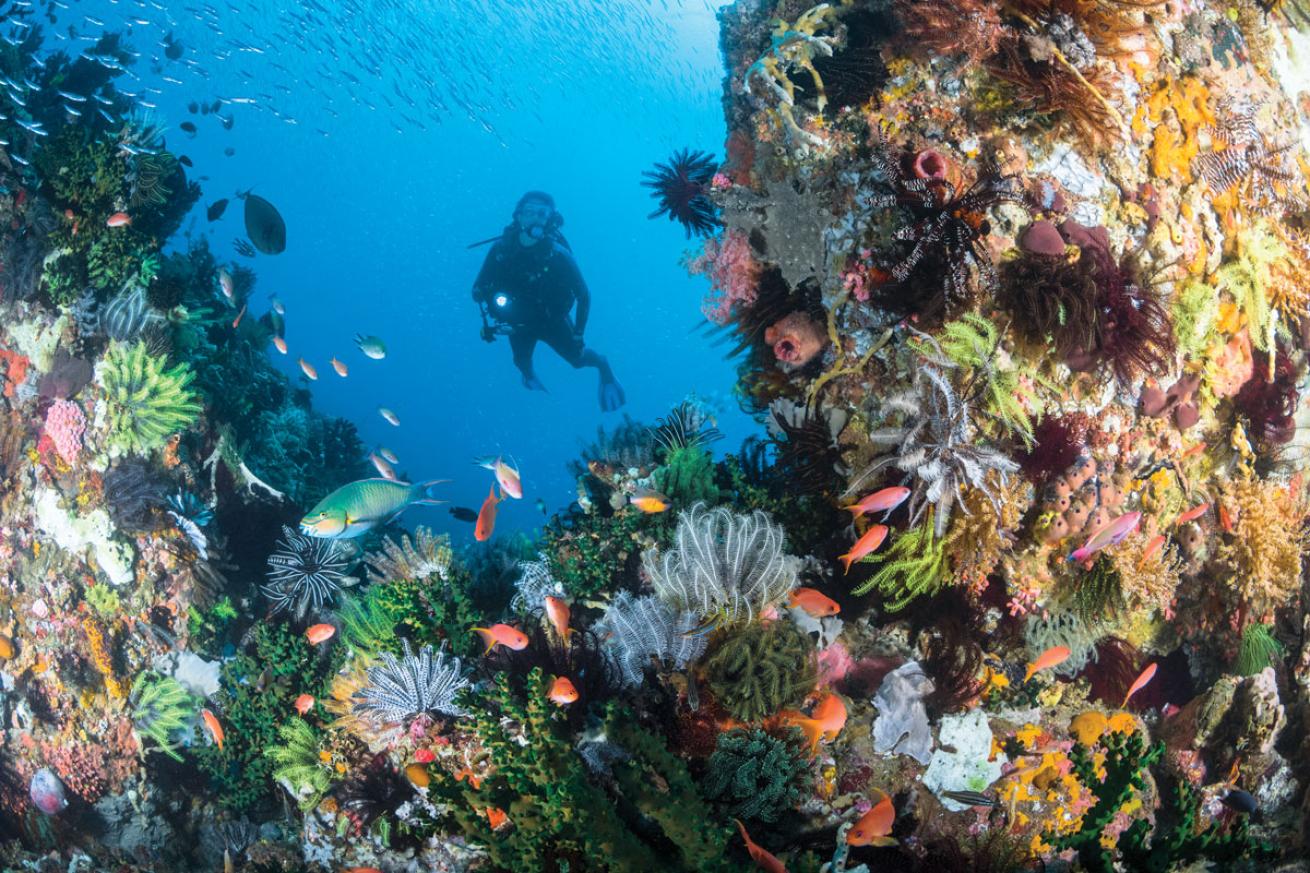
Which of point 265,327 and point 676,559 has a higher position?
point 676,559

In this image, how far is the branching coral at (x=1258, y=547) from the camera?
506 cm

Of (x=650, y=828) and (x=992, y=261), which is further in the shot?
(x=992, y=261)

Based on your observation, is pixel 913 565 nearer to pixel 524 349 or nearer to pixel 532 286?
pixel 532 286

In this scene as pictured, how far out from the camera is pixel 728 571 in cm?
445

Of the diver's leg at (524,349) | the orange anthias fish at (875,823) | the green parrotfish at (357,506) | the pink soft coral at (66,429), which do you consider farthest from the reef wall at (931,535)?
the diver's leg at (524,349)

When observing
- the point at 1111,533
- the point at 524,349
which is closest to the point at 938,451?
the point at 1111,533

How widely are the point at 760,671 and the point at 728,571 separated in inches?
27.5

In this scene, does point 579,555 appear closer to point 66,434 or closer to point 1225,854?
point 1225,854

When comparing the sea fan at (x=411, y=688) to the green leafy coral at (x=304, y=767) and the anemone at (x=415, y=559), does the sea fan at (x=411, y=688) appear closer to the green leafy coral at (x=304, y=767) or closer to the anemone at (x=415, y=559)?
the green leafy coral at (x=304, y=767)

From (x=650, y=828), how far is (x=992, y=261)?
399cm

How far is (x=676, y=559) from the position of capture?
15.2 ft

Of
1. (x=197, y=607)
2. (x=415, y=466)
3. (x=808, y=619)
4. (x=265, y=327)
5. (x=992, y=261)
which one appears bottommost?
(x=415, y=466)

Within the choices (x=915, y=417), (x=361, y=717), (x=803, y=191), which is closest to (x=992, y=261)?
(x=915, y=417)

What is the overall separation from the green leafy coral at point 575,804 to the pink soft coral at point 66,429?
695 cm
